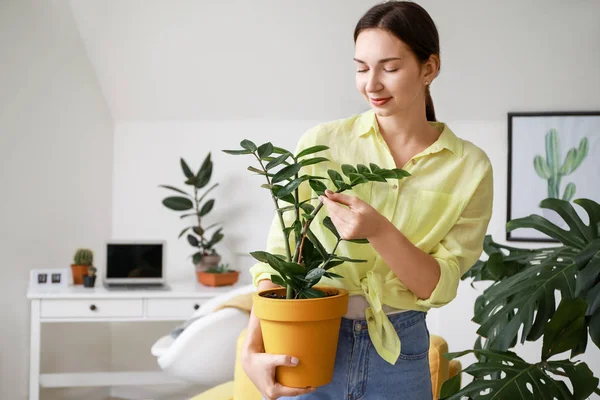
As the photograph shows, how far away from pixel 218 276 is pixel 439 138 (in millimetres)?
2780

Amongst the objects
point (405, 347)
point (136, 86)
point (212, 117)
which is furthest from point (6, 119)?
point (405, 347)

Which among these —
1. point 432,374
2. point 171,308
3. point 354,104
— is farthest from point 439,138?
point 354,104

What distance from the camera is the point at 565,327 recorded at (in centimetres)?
163

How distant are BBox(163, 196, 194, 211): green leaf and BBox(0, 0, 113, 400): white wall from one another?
19.7 inches

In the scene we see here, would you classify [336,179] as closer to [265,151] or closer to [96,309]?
[265,151]

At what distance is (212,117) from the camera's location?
4.29 metres

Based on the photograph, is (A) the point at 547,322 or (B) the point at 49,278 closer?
(A) the point at 547,322

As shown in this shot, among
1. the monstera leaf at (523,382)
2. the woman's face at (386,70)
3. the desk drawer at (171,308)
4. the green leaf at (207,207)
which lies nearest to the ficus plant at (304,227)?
the woman's face at (386,70)

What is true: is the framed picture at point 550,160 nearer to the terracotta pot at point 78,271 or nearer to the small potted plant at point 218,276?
the small potted plant at point 218,276

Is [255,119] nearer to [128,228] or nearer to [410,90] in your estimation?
[128,228]

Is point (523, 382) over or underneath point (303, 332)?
underneath

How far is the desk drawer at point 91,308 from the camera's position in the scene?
3.57 m

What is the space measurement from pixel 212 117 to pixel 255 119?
0.26 m

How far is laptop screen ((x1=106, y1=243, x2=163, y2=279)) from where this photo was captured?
12.6 feet
